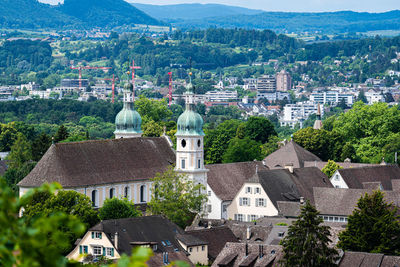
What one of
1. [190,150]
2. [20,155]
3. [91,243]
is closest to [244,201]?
[190,150]

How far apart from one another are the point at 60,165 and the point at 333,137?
43.2 meters

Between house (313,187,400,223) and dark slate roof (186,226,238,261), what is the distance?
12.2 metres

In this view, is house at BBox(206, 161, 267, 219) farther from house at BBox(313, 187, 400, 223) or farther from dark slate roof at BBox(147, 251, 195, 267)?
dark slate roof at BBox(147, 251, 195, 267)

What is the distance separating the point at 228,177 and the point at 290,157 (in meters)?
13.6

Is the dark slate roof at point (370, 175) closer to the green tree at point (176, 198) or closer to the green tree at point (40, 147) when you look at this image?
the green tree at point (176, 198)

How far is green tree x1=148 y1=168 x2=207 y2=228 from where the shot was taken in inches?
2687

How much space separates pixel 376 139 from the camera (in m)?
118

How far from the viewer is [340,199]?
73312 mm

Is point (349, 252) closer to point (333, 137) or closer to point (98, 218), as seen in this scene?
point (98, 218)

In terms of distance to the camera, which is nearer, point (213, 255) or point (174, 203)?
point (213, 255)

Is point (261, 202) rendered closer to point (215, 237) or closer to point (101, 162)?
point (101, 162)

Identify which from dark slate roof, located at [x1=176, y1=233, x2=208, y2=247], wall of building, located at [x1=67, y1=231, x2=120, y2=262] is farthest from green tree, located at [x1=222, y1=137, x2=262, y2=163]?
wall of building, located at [x1=67, y1=231, x2=120, y2=262]

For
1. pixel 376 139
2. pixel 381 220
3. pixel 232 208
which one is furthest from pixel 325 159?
pixel 381 220

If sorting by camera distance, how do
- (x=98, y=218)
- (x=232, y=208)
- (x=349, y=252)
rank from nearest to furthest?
(x=349, y=252), (x=98, y=218), (x=232, y=208)
